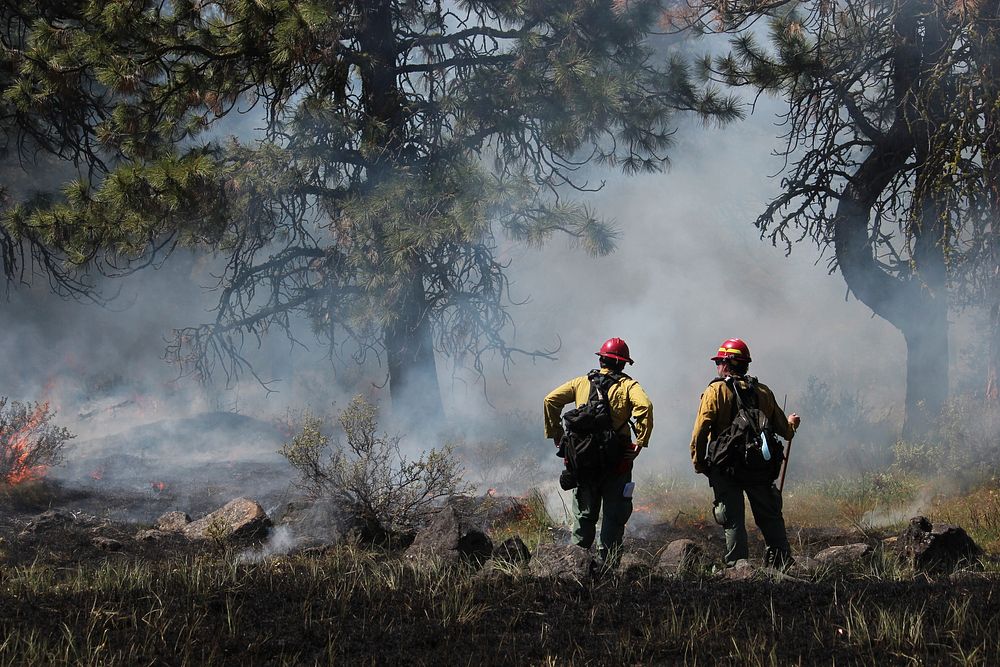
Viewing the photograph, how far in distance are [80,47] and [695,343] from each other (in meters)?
12.6

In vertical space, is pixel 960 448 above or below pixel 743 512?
above

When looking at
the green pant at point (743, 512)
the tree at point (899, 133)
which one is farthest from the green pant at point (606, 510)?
the tree at point (899, 133)

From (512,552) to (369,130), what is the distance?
670 cm

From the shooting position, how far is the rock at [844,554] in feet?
21.7

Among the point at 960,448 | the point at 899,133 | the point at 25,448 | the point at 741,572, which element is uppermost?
the point at 899,133

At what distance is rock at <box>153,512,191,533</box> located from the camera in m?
8.81

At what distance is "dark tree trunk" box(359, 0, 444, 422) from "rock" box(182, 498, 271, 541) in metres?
3.99

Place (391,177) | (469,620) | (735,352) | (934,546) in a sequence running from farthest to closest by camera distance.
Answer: (391,177), (934,546), (735,352), (469,620)

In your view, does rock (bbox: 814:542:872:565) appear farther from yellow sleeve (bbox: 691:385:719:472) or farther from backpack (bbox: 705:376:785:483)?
yellow sleeve (bbox: 691:385:719:472)

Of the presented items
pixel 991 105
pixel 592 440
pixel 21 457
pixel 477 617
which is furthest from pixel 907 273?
pixel 21 457

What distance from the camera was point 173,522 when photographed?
9.02 m

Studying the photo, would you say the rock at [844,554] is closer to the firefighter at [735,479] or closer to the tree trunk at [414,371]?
the firefighter at [735,479]

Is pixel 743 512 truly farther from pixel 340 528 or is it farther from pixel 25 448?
pixel 25 448

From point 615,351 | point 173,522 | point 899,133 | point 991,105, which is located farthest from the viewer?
point 899,133
